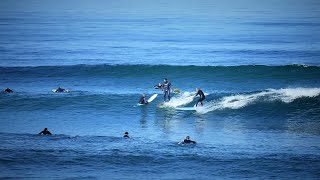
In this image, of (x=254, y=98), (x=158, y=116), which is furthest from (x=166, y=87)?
(x=254, y=98)

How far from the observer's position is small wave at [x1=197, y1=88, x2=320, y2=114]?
36.3m

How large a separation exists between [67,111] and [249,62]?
26.7 meters

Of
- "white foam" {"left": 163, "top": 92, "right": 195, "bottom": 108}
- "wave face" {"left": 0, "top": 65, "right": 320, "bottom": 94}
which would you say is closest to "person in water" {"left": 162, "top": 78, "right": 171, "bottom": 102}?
"white foam" {"left": 163, "top": 92, "right": 195, "bottom": 108}

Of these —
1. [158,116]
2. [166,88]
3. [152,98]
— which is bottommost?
[158,116]

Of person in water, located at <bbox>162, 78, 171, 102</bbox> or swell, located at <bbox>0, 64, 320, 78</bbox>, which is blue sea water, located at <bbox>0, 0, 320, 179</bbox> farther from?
person in water, located at <bbox>162, 78, 171, 102</bbox>

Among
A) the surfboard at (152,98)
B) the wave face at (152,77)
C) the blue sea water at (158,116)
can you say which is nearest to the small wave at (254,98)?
the blue sea water at (158,116)

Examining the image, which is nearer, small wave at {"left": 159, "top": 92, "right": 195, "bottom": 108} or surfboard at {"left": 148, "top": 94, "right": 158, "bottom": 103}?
small wave at {"left": 159, "top": 92, "right": 195, "bottom": 108}

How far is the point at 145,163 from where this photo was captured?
2509 cm

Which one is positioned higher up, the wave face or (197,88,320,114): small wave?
the wave face

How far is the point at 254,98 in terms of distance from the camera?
3738 cm

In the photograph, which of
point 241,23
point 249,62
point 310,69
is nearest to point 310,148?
point 310,69

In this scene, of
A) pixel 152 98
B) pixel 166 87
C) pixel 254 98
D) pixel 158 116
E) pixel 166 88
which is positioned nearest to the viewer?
pixel 158 116

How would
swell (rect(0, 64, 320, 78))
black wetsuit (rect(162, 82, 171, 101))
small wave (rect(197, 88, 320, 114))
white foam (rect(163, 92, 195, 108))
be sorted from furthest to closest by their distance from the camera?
swell (rect(0, 64, 320, 78)), black wetsuit (rect(162, 82, 171, 101)), white foam (rect(163, 92, 195, 108)), small wave (rect(197, 88, 320, 114))

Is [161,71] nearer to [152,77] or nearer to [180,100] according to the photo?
[152,77]
